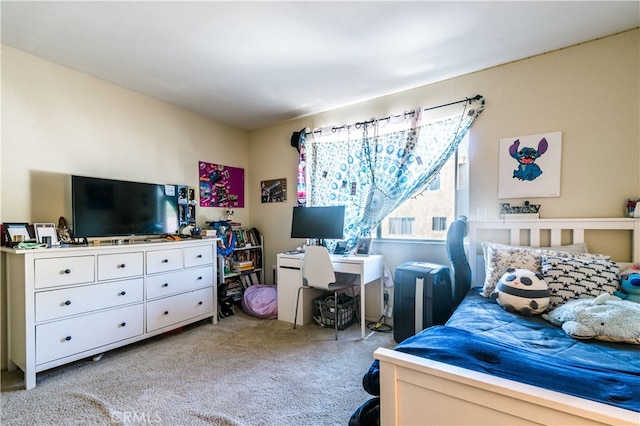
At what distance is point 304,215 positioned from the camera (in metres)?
3.24

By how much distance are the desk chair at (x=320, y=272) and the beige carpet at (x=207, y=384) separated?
472 mm

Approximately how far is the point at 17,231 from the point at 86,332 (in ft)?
2.95

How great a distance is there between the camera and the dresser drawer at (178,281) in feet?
8.32

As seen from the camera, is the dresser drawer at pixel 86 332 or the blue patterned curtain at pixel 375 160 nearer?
the dresser drawer at pixel 86 332

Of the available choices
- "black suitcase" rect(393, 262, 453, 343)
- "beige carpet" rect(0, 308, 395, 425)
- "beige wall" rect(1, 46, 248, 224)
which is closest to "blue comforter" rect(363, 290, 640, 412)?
"black suitcase" rect(393, 262, 453, 343)

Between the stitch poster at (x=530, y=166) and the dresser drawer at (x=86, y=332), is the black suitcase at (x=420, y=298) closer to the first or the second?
the stitch poster at (x=530, y=166)

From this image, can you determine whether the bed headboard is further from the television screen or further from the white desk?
the television screen

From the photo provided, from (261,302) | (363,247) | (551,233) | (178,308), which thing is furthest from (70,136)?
(551,233)

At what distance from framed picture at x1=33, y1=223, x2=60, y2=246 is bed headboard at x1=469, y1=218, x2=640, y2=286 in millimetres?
3434

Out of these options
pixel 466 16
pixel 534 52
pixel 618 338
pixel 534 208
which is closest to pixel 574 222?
pixel 534 208

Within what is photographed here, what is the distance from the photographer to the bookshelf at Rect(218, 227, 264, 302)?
3445 mm

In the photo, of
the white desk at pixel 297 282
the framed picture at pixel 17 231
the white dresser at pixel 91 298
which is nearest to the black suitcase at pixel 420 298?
the white desk at pixel 297 282

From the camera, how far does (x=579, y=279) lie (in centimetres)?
170

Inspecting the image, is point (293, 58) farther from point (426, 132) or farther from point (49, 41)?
point (49, 41)
